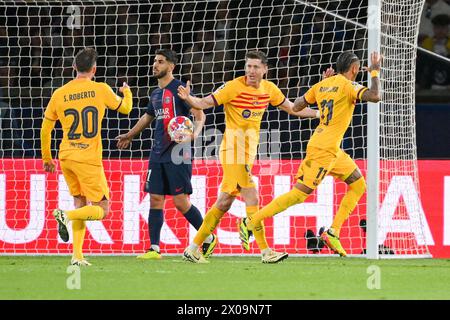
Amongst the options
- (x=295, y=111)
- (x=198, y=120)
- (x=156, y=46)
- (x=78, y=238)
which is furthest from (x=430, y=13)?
(x=78, y=238)

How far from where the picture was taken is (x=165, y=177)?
10898 millimetres

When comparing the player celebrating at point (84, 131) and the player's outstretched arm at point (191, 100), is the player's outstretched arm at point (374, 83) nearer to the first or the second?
the player's outstretched arm at point (191, 100)

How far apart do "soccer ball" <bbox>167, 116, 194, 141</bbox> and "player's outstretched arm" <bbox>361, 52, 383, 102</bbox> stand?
64.6 inches

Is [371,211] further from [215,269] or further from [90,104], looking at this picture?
[90,104]

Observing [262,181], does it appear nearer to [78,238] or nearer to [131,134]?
[131,134]

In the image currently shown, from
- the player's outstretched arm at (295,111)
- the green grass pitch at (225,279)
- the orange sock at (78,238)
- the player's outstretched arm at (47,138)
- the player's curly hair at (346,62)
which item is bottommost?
the green grass pitch at (225,279)

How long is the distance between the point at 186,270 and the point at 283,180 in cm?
306

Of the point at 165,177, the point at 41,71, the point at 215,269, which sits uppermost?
the point at 41,71

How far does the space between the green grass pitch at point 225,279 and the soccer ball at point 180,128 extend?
1152 mm

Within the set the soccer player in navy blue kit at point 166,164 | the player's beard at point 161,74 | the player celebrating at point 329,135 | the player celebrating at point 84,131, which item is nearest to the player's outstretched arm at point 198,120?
the soccer player in navy blue kit at point 166,164

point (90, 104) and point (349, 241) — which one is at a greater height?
point (90, 104)

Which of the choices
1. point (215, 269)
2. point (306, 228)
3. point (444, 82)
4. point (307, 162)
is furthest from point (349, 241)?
point (444, 82)

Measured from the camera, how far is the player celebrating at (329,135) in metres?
10.1

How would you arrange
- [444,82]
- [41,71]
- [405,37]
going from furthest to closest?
[444,82], [41,71], [405,37]
